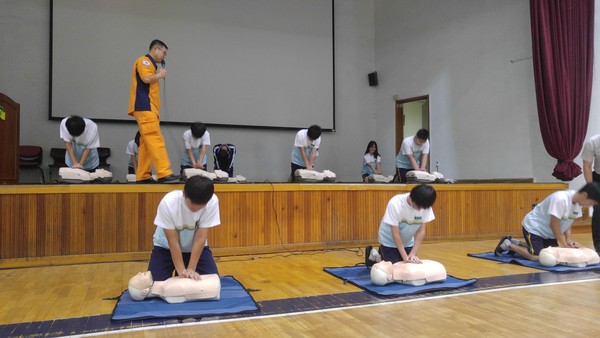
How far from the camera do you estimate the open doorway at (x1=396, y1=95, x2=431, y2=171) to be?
331 inches

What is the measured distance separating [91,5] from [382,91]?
18.1ft

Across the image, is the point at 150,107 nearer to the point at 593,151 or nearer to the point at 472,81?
the point at 593,151

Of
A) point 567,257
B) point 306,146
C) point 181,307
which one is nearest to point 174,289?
point 181,307

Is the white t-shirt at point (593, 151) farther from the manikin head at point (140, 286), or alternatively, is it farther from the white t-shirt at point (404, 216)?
the manikin head at point (140, 286)

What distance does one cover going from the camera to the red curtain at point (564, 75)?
549 centimetres

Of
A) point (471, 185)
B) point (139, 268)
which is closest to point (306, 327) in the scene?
point (139, 268)

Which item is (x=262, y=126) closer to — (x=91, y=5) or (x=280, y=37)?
(x=280, y=37)

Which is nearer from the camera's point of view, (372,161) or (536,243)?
(536,243)

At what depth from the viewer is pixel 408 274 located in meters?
2.74

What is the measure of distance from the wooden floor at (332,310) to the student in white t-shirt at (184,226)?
14.3 inches

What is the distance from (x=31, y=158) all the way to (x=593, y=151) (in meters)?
7.01

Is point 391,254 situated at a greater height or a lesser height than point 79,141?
lesser

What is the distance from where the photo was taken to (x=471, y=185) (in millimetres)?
5039

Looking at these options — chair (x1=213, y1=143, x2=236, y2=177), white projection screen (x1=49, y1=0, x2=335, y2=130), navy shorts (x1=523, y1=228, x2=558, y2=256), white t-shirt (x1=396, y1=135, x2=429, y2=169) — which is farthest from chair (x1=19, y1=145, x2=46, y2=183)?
navy shorts (x1=523, y1=228, x2=558, y2=256)
